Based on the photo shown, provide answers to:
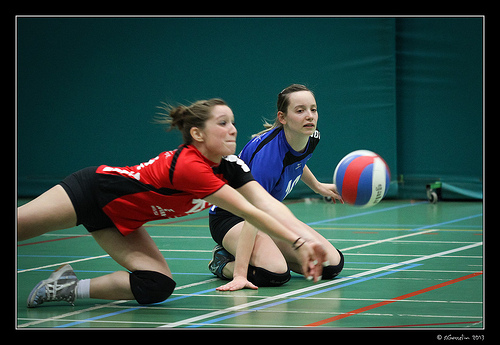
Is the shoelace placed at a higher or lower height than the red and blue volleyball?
lower

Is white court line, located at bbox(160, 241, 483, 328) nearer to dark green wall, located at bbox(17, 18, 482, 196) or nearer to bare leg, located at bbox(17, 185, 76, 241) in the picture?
bare leg, located at bbox(17, 185, 76, 241)

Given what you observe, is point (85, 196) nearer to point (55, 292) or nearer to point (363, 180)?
point (55, 292)

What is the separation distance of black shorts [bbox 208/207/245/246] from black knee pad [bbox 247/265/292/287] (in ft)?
1.23

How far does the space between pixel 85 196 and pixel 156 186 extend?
16.0 inches

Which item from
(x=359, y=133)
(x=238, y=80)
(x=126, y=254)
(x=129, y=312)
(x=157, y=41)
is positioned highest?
(x=157, y=41)

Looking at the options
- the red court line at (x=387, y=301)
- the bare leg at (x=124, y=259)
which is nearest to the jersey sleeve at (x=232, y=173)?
the bare leg at (x=124, y=259)

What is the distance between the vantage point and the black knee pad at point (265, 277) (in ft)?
14.0

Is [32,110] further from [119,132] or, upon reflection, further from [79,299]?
[79,299]

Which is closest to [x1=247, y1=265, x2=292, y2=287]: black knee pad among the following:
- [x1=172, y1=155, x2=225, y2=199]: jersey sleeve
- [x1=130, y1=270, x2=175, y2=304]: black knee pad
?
[x1=130, y1=270, x2=175, y2=304]: black knee pad

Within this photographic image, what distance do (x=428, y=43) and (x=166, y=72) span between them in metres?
4.42

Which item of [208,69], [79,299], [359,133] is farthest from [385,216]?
[79,299]

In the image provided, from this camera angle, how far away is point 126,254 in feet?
12.4

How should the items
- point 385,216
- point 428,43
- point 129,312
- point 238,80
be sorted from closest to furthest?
point 129,312 → point 385,216 → point 428,43 → point 238,80

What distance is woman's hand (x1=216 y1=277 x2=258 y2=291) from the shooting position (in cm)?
416
